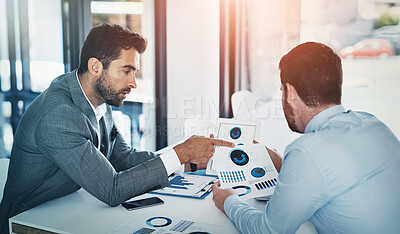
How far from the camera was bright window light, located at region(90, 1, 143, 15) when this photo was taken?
353 centimetres

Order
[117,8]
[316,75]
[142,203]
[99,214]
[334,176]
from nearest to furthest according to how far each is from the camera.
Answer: [334,176] → [316,75] → [99,214] → [142,203] → [117,8]

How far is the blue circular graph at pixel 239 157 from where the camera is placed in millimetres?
1646

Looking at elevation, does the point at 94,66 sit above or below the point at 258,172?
above

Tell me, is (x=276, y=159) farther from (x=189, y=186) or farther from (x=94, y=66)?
(x=94, y=66)

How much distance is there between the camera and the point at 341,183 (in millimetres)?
1030

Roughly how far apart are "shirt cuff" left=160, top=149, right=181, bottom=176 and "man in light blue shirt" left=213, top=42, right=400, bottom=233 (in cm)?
45

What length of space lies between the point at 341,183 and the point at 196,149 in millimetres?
724

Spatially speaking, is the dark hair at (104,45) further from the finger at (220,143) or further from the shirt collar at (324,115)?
the shirt collar at (324,115)

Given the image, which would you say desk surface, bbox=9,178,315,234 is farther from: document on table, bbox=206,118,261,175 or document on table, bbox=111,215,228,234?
document on table, bbox=206,118,261,175

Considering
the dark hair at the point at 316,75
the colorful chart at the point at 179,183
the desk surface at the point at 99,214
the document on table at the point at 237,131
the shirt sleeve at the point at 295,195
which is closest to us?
the shirt sleeve at the point at 295,195

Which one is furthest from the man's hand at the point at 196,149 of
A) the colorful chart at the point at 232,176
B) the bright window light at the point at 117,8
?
the bright window light at the point at 117,8

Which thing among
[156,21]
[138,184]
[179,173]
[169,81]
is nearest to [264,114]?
[169,81]

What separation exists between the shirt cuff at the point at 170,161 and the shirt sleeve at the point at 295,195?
0.51m

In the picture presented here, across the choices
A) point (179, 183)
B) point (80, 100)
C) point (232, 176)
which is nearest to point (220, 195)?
point (232, 176)
